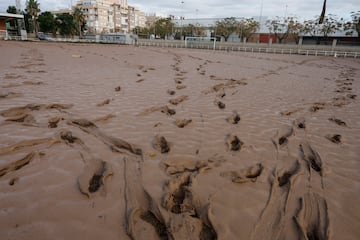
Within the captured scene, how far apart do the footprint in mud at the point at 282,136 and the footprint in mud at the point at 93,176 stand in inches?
88.8

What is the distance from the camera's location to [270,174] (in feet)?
8.26

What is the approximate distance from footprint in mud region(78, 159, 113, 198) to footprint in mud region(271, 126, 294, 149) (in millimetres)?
2255

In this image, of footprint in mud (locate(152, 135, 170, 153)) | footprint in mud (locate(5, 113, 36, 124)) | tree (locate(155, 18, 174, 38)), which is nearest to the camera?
footprint in mud (locate(152, 135, 170, 153))

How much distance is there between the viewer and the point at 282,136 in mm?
3539

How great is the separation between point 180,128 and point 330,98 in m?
4.68

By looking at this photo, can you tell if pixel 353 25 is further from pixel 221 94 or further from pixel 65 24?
pixel 65 24

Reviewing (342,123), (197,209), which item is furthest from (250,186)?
(342,123)

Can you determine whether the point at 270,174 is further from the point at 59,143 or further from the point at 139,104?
the point at 139,104

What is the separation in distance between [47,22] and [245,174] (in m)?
59.0

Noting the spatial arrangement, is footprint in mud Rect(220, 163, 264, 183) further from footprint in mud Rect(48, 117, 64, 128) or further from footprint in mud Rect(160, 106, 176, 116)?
footprint in mud Rect(48, 117, 64, 128)

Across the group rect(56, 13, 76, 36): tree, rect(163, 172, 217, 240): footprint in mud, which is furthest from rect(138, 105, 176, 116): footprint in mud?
rect(56, 13, 76, 36): tree

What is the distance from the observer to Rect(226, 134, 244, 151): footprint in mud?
3.08 metres

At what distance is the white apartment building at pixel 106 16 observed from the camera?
78.4m

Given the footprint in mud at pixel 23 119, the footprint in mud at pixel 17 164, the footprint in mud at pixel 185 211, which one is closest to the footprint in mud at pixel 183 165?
the footprint in mud at pixel 185 211
